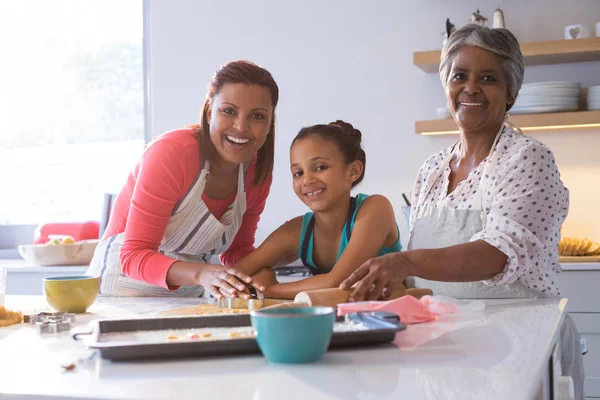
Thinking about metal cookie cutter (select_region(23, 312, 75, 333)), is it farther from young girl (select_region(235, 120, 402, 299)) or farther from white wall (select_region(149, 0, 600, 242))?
white wall (select_region(149, 0, 600, 242))

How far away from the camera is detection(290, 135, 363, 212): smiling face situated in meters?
1.68

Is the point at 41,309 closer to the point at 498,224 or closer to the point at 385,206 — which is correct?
the point at 385,206

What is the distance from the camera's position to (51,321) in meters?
1.11

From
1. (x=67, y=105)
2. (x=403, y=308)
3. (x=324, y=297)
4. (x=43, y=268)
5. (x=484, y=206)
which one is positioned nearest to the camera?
(x=403, y=308)

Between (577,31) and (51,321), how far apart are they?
253 cm

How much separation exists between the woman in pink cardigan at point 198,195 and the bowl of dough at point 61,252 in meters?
1.44

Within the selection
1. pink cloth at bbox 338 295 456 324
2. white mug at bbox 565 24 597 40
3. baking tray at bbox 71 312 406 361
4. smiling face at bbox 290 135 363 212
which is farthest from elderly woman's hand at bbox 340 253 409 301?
white mug at bbox 565 24 597 40

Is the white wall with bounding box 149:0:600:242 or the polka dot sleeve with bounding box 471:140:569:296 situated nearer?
the polka dot sleeve with bounding box 471:140:569:296

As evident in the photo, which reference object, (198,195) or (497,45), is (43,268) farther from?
(497,45)

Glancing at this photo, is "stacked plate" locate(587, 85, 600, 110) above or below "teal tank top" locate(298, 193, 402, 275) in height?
above

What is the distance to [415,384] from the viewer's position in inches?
28.5

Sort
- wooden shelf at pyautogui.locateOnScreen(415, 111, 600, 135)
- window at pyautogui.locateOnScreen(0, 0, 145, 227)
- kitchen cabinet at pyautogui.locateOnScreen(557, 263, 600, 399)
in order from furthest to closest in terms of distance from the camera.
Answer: window at pyautogui.locateOnScreen(0, 0, 145, 227) < wooden shelf at pyautogui.locateOnScreen(415, 111, 600, 135) < kitchen cabinet at pyautogui.locateOnScreen(557, 263, 600, 399)

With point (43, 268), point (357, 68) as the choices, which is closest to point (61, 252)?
point (43, 268)

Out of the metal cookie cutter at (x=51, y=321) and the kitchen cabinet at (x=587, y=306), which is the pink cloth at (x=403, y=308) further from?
the kitchen cabinet at (x=587, y=306)
